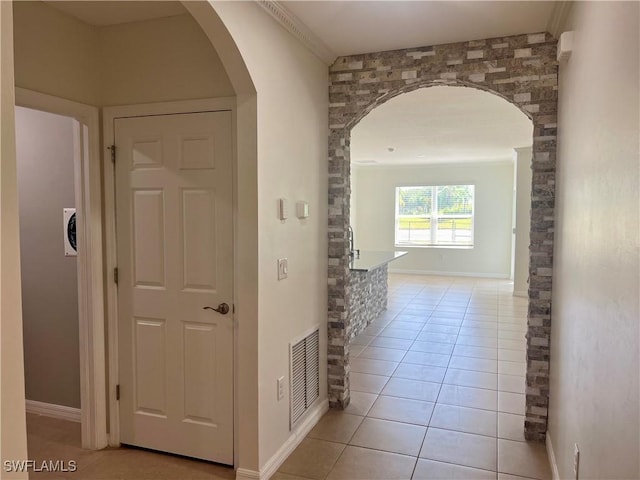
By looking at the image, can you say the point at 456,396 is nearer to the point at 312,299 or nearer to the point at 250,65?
the point at 312,299

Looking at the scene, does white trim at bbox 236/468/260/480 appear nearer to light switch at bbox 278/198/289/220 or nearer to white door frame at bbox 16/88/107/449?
white door frame at bbox 16/88/107/449

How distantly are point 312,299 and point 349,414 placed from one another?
2.95ft

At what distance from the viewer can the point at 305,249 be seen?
2.91m

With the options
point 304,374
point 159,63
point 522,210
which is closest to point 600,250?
point 304,374

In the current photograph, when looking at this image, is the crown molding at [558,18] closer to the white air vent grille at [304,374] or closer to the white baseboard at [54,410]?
the white air vent grille at [304,374]

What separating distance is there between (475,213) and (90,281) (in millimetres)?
8648

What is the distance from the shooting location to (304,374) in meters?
2.96

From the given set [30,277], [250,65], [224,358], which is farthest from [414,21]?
[30,277]

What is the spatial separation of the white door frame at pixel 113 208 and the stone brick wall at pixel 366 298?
2.42 metres

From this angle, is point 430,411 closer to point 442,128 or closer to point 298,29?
point 298,29

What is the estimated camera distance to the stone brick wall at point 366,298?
517cm

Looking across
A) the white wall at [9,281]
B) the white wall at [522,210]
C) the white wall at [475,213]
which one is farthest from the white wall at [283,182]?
the white wall at [475,213]

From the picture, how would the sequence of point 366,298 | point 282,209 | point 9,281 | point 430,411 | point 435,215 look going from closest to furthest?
point 9,281, point 282,209, point 430,411, point 366,298, point 435,215

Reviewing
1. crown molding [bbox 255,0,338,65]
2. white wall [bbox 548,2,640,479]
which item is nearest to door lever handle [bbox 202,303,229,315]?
crown molding [bbox 255,0,338,65]
